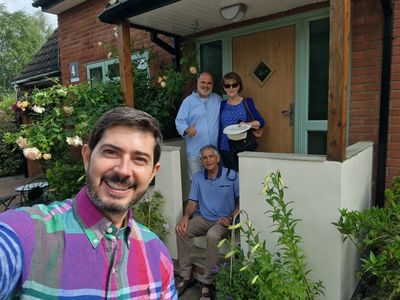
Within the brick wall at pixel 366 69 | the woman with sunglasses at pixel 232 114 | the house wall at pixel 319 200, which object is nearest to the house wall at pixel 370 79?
the brick wall at pixel 366 69

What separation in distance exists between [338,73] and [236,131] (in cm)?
121

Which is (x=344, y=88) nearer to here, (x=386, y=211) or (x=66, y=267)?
(x=386, y=211)

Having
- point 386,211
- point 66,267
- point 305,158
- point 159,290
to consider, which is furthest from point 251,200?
point 66,267

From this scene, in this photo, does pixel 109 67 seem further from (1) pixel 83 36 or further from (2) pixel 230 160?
(2) pixel 230 160

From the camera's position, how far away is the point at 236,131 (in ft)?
11.0

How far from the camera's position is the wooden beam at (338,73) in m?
2.37

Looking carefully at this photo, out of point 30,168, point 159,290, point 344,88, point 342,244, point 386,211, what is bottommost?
point 30,168

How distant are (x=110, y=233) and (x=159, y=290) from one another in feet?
0.98

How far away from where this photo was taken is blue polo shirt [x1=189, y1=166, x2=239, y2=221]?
3330 mm

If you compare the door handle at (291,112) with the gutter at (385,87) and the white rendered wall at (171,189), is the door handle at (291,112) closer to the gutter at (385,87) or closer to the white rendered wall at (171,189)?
the gutter at (385,87)

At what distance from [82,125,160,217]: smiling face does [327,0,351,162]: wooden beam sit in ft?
5.87

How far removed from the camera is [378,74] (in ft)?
10.7

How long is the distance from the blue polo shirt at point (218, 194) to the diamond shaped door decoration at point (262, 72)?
4.72ft

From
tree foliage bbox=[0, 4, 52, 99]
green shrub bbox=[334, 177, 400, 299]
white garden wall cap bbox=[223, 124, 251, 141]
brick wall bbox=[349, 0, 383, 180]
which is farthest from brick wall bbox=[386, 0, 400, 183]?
tree foliage bbox=[0, 4, 52, 99]
